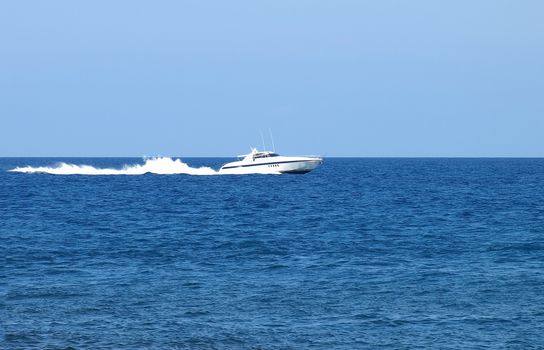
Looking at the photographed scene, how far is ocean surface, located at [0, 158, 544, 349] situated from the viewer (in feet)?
73.4

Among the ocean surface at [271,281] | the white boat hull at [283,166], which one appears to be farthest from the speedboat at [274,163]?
the ocean surface at [271,281]

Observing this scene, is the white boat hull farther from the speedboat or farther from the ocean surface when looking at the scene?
the ocean surface

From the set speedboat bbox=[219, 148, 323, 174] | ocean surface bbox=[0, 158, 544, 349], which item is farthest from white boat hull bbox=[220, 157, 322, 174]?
ocean surface bbox=[0, 158, 544, 349]

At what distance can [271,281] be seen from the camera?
30344mm

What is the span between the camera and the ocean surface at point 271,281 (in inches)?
881

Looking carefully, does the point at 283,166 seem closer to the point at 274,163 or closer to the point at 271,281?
the point at 274,163

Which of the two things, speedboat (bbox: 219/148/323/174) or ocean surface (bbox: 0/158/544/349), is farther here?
speedboat (bbox: 219/148/323/174)

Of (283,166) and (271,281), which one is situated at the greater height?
(283,166)

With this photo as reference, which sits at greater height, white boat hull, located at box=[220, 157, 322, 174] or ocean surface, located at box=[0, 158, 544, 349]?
white boat hull, located at box=[220, 157, 322, 174]

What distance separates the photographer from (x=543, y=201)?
75.8 metres

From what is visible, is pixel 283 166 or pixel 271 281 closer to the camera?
pixel 271 281

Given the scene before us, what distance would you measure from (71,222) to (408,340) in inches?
1480

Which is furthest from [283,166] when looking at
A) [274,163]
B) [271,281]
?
[271,281]

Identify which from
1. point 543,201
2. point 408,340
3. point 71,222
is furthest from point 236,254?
point 543,201
